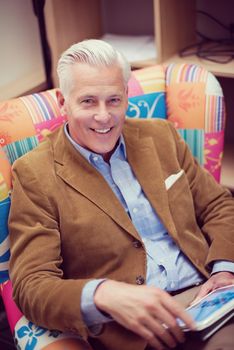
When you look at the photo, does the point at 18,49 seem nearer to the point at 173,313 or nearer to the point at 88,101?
the point at 88,101

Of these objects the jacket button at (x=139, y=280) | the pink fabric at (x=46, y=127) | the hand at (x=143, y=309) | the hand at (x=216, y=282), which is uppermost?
the pink fabric at (x=46, y=127)

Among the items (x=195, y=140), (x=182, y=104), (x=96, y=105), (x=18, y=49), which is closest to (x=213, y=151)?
(x=195, y=140)

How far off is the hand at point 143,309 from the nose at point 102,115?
1.46 ft

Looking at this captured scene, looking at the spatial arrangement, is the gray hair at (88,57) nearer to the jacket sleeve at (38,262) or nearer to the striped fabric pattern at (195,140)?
the jacket sleeve at (38,262)

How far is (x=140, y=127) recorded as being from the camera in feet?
5.13

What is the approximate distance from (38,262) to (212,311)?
1.42 feet

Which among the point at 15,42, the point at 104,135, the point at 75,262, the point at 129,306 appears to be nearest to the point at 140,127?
the point at 104,135

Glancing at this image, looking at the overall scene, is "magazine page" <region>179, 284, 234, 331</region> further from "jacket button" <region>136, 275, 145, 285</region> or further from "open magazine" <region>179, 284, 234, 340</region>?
"jacket button" <region>136, 275, 145, 285</region>

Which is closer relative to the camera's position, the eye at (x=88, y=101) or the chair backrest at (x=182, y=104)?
the eye at (x=88, y=101)

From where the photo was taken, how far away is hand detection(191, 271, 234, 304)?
1.40m

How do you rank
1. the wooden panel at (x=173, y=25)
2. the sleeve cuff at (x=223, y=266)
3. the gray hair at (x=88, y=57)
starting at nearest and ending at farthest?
1. the gray hair at (x=88, y=57)
2. the sleeve cuff at (x=223, y=266)
3. the wooden panel at (x=173, y=25)

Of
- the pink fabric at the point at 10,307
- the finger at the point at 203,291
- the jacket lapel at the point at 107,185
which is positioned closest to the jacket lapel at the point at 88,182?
the jacket lapel at the point at 107,185

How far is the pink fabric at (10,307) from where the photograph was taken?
1.39m

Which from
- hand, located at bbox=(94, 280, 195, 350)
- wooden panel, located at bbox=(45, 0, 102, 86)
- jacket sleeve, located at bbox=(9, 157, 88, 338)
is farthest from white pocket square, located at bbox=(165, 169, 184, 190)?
wooden panel, located at bbox=(45, 0, 102, 86)
